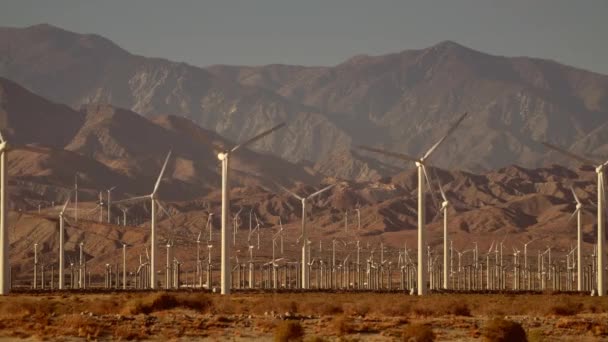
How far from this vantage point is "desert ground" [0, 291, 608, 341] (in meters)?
54.4

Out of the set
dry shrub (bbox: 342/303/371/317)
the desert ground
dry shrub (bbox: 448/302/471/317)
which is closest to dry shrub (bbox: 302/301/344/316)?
the desert ground

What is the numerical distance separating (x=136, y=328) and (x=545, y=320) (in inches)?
795

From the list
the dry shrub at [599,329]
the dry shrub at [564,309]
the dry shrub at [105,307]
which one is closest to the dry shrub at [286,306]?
the dry shrub at [105,307]

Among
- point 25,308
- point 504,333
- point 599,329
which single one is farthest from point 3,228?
point 504,333

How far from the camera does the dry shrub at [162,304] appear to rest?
6850 centimetres

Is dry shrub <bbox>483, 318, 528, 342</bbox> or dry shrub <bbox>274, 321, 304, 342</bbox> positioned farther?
dry shrub <bbox>483, 318, 528, 342</bbox>

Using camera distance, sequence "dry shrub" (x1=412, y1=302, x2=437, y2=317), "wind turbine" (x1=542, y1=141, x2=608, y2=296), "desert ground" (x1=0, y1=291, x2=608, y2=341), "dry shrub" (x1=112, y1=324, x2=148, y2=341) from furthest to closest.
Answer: "wind turbine" (x1=542, y1=141, x2=608, y2=296), "dry shrub" (x1=412, y1=302, x2=437, y2=317), "desert ground" (x1=0, y1=291, x2=608, y2=341), "dry shrub" (x1=112, y1=324, x2=148, y2=341)

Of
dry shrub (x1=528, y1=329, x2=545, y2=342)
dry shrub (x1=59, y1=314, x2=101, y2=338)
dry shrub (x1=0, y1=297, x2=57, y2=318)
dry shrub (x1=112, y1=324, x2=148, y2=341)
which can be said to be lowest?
dry shrub (x1=528, y1=329, x2=545, y2=342)

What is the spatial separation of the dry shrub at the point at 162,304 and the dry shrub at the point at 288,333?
16.2 metres

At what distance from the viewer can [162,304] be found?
71.6 metres

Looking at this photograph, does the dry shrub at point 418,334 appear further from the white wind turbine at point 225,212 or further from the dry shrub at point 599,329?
the white wind turbine at point 225,212

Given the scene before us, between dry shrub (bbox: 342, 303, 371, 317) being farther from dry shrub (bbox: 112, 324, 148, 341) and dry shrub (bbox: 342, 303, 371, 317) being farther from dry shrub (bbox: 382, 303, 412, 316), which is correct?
dry shrub (bbox: 112, 324, 148, 341)

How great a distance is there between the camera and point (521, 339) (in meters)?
52.3

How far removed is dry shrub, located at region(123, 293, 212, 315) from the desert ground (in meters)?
0.05
